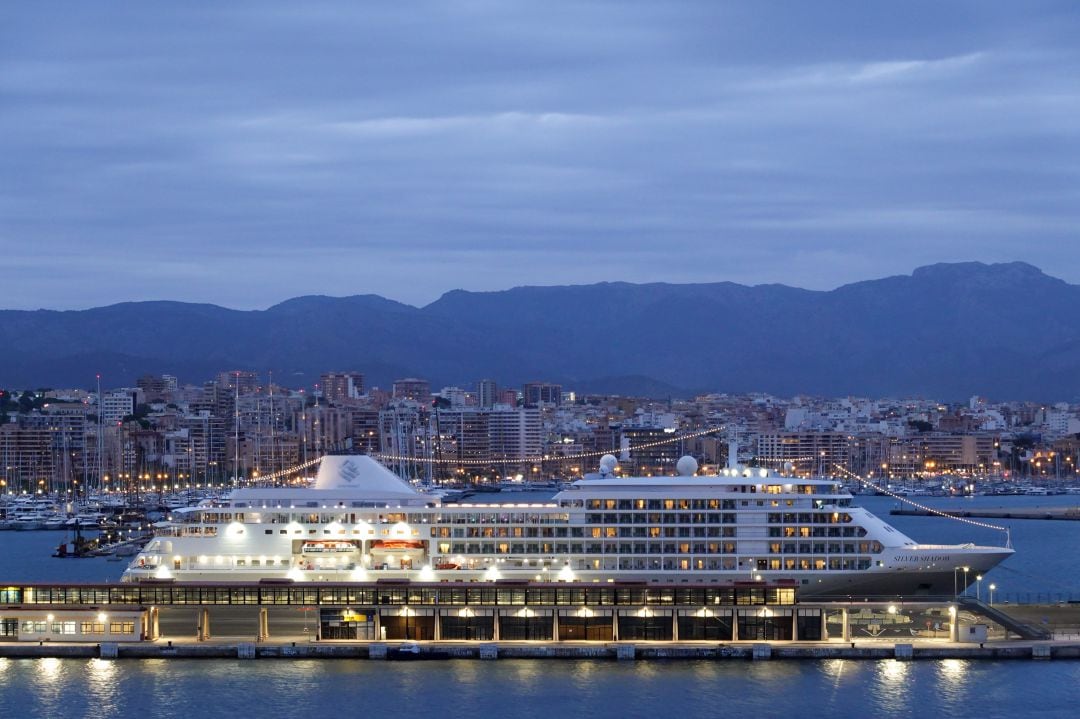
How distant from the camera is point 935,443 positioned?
552ft

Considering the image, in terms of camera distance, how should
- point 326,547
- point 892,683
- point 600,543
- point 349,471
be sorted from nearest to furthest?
point 892,683 → point 600,543 → point 326,547 → point 349,471

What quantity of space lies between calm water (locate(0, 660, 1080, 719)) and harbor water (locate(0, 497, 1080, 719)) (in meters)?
0.04

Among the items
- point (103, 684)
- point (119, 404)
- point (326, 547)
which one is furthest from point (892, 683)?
point (119, 404)

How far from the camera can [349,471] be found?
4606 centimetres

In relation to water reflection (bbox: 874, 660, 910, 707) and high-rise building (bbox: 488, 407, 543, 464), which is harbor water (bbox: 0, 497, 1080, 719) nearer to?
water reflection (bbox: 874, 660, 910, 707)

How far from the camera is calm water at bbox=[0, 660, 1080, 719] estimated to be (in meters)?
35.9

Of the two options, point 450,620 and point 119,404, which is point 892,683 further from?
point 119,404

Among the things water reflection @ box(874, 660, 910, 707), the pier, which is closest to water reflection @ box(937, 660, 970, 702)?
water reflection @ box(874, 660, 910, 707)

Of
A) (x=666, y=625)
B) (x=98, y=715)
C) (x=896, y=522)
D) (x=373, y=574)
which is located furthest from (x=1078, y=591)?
(x=896, y=522)

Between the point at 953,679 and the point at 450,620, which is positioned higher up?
the point at 450,620

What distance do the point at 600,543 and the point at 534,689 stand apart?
24.2 feet

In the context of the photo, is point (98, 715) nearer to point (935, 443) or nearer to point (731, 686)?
point (731, 686)

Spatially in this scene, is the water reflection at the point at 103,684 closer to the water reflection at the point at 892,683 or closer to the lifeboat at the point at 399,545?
the lifeboat at the point at 399,545

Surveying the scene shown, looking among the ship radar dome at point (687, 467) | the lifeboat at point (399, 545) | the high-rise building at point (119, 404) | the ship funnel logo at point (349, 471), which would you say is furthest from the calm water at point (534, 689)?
the high-rise building at point (119, 404)
